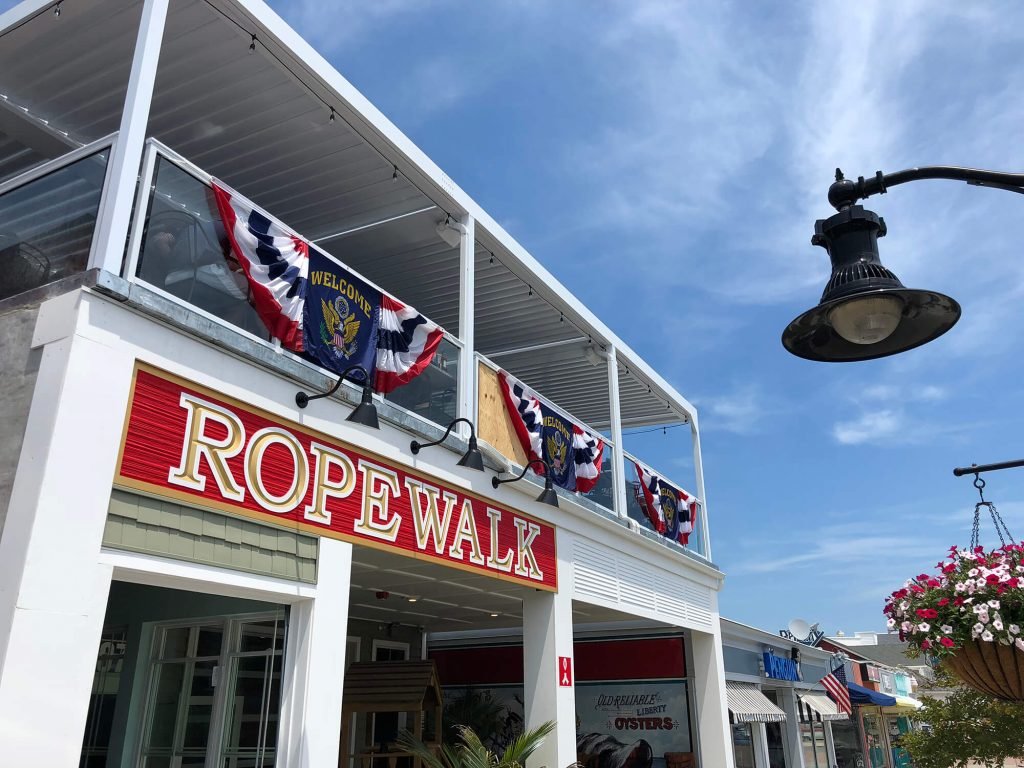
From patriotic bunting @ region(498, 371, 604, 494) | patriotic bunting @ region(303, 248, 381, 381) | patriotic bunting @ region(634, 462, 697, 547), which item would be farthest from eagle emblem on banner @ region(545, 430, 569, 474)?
patriotic bunting @ region(303, 248, 381, 381)

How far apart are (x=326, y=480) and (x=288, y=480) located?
410mm

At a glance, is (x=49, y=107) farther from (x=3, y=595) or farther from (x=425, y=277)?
Result: (x=3, y=595)

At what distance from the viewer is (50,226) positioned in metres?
5.41

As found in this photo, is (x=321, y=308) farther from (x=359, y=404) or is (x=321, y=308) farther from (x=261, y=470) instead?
(x=261, y=470)

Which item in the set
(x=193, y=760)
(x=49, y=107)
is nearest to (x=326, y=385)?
(x=193, y=760)

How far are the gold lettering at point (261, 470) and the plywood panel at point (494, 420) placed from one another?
270 centimetres

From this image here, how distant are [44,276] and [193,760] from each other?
459 cm

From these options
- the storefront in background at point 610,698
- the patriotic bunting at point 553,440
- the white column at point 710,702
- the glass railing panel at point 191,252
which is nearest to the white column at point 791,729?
the storefront in background at point 610,698

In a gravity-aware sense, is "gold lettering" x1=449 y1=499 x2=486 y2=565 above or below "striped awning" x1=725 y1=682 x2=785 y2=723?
above

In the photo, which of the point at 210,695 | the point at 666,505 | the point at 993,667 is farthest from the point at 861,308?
the point at 666,505

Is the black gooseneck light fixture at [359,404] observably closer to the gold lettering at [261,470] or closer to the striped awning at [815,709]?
the gold lettering at [261,470]

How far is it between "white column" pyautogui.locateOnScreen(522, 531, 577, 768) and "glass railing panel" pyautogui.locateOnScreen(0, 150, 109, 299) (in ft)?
19.0

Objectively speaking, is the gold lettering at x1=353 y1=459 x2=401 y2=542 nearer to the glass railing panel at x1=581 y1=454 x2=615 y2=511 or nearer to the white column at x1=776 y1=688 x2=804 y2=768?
the glass railing panel at x1=581 y1=454 x2=615 y2=511

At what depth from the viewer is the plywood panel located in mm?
8750
